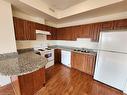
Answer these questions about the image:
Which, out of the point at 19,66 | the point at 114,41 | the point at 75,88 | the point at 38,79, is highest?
the point at 114,41

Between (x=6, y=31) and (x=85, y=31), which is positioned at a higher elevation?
(x=85, y=31)

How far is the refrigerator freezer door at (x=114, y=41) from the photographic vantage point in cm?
180

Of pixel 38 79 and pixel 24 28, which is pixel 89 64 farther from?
pixel 24 28

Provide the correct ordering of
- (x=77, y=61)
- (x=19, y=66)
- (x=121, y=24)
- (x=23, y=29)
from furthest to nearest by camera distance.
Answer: (x=77, y=61) → (x=23, y=29) → (x=121, y=24) → (x=19, y=66)

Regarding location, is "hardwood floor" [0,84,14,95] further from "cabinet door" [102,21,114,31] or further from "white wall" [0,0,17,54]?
"cabinet door" [102,21,114,31]

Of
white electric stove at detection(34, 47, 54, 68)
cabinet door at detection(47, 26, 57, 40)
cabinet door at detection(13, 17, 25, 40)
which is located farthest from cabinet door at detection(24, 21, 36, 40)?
cabinet door at detection(47, 26, 57, 40)

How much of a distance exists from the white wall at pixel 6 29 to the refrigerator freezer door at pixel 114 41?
2806mm

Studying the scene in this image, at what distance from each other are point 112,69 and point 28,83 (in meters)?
2.30

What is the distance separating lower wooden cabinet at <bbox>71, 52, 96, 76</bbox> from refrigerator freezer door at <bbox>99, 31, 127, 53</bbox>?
27.5 inches

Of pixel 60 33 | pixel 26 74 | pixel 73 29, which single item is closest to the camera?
pixel 26 74

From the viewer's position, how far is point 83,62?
297 centimetres

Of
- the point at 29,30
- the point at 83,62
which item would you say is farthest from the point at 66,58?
the point at 29,30

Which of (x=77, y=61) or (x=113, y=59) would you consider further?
(x=77, y=61)

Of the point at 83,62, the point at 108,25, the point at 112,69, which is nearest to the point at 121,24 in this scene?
the point at 108,25
